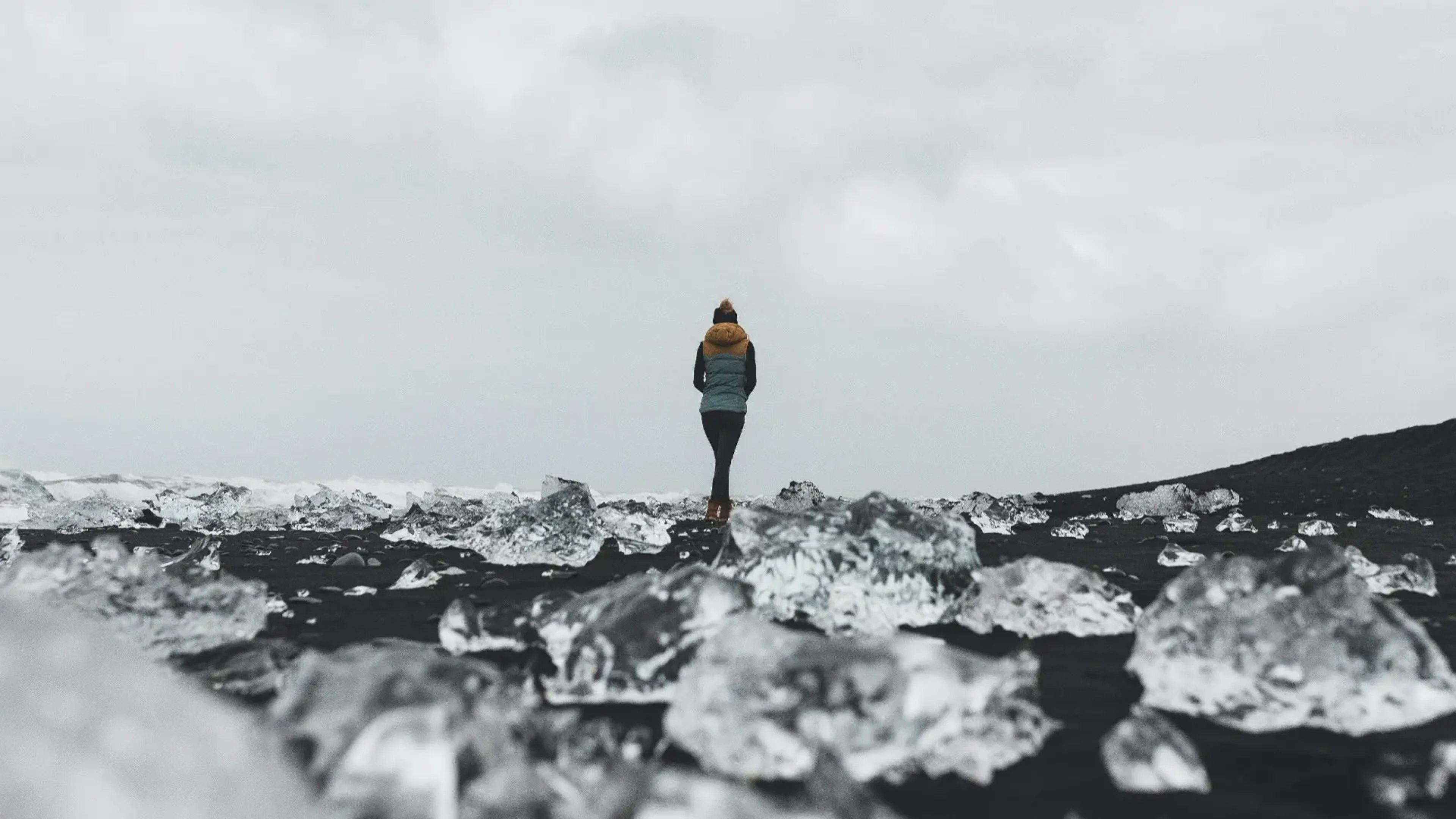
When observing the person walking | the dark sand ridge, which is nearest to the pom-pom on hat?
the person walking

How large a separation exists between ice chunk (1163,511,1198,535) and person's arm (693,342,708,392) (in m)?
4.10

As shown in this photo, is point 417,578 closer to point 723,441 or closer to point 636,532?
point 636,532

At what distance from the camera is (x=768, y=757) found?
0.99 meters

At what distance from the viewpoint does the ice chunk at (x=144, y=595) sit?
1.66m

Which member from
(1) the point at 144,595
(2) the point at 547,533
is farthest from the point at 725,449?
(1) the point at 144,595

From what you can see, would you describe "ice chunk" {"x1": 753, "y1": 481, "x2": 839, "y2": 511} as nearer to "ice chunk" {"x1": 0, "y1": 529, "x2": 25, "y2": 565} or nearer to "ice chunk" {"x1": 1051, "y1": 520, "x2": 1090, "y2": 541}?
"ice chunk" {"x1": 1051, "y1": 520, "x2": 1090, "y2": 541}

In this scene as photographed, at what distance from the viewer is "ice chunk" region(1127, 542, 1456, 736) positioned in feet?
3.93

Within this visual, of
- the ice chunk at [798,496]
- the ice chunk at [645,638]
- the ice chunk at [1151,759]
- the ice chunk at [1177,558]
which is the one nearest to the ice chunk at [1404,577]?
the ice chunk at [1177,558]

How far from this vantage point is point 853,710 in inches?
39.9

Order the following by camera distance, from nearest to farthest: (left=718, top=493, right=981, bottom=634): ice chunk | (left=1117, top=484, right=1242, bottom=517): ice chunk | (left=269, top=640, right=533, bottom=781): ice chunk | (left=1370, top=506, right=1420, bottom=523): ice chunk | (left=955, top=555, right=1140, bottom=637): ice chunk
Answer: (left=269, top=640, right=533, bottom=781): ice chunk < (left=955, top=555, right=1140, bottom=637): ice chunk < (left=718, top=493, right=981, bottom=634): ice chunk < (left=1370, top=506, right=1420, bottom=523): ice chunk < (left=1117, top=484, right=1242, bottom=517): ice chunk

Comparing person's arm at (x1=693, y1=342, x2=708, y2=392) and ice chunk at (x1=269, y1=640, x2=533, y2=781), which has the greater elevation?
person's arm at (x1=693, y1=342, x2=708, y2=392)

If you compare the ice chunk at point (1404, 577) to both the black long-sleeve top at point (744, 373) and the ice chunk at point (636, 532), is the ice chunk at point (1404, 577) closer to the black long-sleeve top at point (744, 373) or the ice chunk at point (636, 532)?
the ice chunk at point (636, 532)

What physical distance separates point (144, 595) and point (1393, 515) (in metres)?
7.93

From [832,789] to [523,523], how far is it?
2.71 meters
